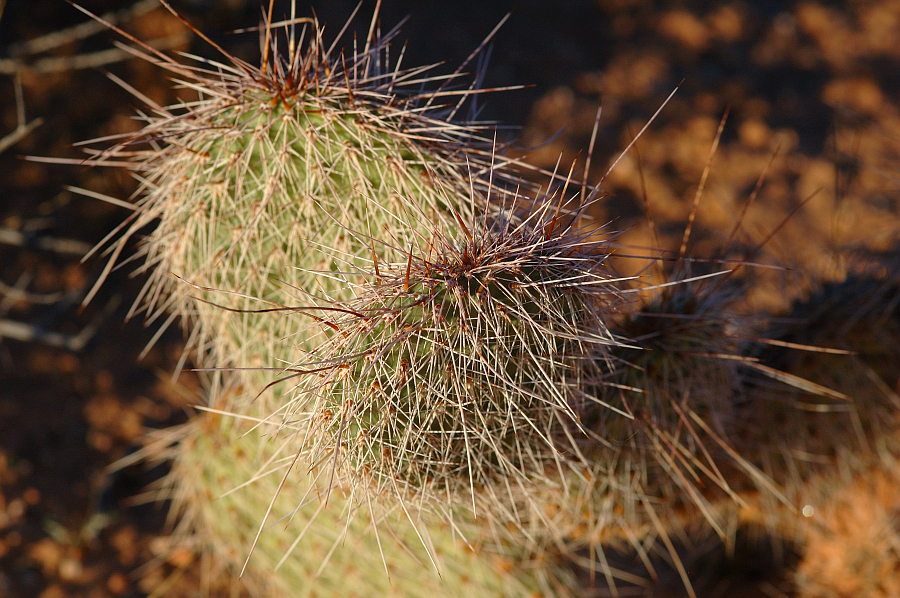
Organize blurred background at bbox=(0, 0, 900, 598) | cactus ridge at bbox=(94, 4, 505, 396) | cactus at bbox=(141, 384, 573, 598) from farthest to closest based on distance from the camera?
1. blurred background at bbox=(0, 0, 900, 598)
2. cactus at bbox=(141, 384, 573, 598)
3. cactus ridge at bbox=(94, 4, 505, 396)

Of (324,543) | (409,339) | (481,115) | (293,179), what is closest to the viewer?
(409,339)

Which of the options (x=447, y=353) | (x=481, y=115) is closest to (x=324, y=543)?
(x=447, y=353)

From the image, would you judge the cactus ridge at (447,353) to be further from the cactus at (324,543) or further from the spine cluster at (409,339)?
the cactus at (324,543)

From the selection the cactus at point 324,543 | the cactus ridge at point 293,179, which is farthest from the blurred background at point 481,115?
the cactus ridge at point 293,179

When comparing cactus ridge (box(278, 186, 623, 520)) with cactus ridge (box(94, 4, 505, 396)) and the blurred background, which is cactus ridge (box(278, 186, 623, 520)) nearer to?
cactus ridge (box(94, 4, 505, 396))

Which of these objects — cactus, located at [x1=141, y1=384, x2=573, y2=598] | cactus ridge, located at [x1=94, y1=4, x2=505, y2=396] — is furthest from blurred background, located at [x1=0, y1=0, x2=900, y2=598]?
cactus ridge, located at [x1=94, y1=4, x2=505, y2=396]

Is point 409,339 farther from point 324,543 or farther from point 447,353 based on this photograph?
point 324,543

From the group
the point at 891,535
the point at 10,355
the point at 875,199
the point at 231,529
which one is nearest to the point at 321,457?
the point at 231,529

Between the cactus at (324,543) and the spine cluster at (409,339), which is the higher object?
the spine cluster at (409,339)
